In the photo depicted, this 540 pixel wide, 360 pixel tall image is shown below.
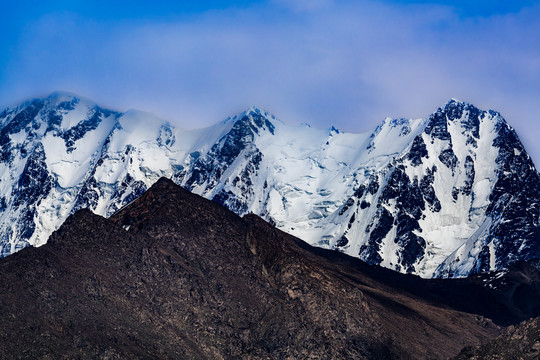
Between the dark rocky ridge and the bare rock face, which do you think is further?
the dark rocky ridge

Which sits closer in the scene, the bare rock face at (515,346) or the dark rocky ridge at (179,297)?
the bare rock face at (515,346)

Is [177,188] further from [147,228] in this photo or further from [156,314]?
[156,314]

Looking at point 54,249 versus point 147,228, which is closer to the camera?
point 54,249

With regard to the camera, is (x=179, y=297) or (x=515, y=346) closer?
(x=515, y=346)

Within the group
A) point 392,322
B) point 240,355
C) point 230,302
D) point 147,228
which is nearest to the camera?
point 240,355

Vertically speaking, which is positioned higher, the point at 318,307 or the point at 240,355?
the point at 318,307

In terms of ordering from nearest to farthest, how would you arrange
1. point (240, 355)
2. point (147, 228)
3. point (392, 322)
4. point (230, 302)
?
point (240, 355) → point (230, 302) → point (147, 228) → point (392, 322)

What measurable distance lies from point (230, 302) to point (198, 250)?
548 inches

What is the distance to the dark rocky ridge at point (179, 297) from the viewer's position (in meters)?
145

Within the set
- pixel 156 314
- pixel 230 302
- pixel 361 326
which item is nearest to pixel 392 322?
pixel 361 326

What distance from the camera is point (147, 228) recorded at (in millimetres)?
182625

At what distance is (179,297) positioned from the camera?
166 m

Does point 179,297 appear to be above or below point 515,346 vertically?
below

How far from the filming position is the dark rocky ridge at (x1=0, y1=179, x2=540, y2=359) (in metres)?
145
